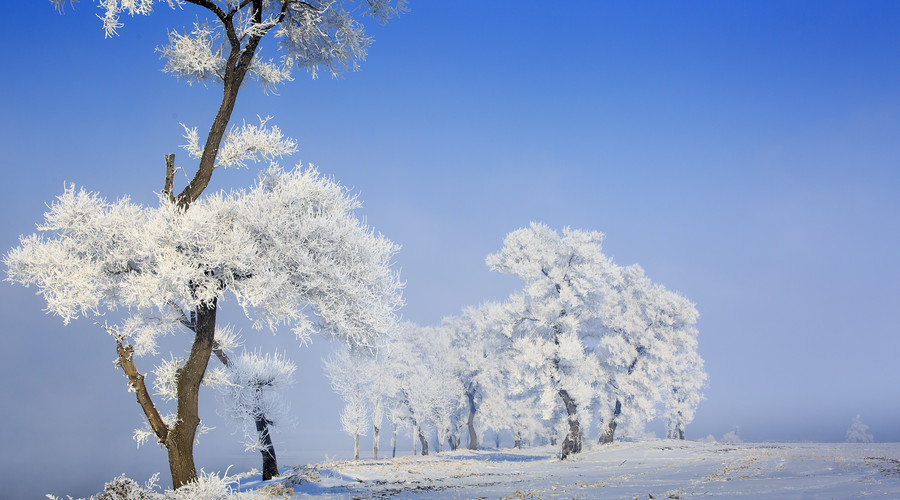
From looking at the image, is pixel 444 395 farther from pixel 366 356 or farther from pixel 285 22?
pixel 285 22

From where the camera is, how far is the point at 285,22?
11641 millimetres

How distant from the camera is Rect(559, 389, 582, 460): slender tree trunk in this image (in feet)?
88.5

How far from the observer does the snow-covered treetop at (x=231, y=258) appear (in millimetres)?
8633

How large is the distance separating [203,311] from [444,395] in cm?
3908

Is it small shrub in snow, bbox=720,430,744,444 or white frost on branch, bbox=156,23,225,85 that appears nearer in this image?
white frost on branch, bbox=156,23,225,85

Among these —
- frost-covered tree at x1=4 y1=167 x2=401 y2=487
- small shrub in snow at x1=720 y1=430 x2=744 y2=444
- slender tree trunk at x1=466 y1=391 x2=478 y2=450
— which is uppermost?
frost-covered tree at x1=4 y1=167 x2=401 y2=487

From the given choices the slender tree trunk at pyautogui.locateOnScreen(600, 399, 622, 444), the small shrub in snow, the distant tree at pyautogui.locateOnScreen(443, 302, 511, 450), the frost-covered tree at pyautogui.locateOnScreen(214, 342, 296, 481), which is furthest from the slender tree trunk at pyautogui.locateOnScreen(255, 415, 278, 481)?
the small shrub in snow

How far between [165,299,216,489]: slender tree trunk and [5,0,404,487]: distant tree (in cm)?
2

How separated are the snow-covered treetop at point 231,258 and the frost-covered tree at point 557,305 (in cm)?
1825

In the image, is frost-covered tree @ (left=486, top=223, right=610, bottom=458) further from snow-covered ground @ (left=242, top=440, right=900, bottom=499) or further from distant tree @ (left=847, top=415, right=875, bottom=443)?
distant tree @ (left=847, top=415, right=875, bottom=443)

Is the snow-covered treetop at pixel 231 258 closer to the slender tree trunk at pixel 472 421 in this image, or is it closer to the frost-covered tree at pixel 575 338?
the frost-covered tree at pixel 575 338

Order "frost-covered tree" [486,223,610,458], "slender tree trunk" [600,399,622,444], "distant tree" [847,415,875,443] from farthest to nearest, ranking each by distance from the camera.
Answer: "distant tree" [847,415,875,443] < "slender tree trunk" [600,399,622,444] < "frost-covered tree" [486,223,610,458]

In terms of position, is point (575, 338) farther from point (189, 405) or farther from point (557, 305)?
point (189, 405)

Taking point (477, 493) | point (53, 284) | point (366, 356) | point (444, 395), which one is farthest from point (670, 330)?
point (53, 284)
